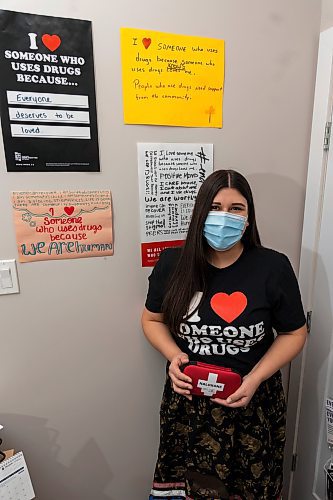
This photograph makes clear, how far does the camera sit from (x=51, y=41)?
0.97m

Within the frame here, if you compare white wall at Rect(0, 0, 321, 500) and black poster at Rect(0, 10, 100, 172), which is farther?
white wall at Rect(0, 0, 321, 500)

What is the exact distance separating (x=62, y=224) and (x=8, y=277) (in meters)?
0.24

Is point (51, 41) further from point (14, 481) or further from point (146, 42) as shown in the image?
point (14, 481)

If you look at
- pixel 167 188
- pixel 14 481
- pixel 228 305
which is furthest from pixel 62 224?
pixel 14 481

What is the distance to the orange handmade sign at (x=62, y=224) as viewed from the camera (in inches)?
41.4

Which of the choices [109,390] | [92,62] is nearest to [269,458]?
[109,390]

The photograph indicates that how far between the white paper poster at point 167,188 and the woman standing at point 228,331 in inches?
4.1

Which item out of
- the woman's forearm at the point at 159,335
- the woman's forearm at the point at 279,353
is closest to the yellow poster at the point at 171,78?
the woman's forearm at the point at 159,335

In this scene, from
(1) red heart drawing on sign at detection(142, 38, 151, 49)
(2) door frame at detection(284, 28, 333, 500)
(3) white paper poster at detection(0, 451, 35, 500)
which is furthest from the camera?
(2) door frame at detection(284, 28, 333, 500)

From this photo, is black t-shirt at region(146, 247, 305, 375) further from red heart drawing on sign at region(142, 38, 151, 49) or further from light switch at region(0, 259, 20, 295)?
red heart drawing on sign at region(142, 38, 151, 49)

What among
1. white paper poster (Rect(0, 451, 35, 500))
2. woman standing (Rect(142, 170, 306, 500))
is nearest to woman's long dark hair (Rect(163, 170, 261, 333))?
woman standing (Rect(142, 170, 306, 500))

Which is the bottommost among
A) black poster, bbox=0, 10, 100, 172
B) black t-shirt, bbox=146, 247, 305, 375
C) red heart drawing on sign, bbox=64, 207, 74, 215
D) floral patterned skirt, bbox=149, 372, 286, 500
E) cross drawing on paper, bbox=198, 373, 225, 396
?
floral patterned skirt, bbox=149, 372, 286, 500

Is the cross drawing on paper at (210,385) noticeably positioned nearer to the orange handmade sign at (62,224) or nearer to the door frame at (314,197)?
the orange handmade sign at (62,224)

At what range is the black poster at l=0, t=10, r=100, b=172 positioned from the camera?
0.95 meters
